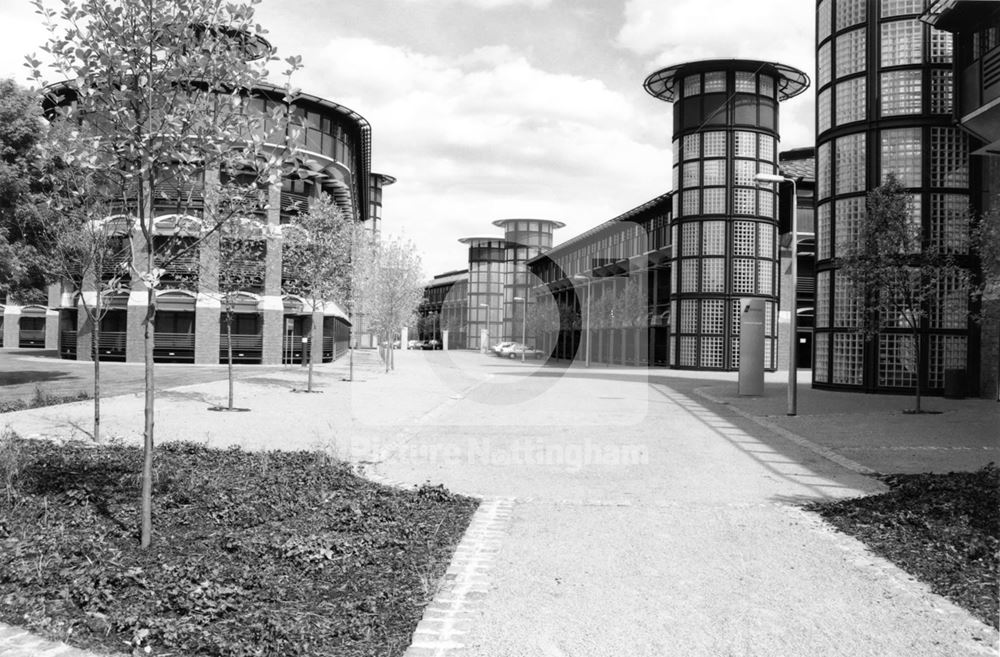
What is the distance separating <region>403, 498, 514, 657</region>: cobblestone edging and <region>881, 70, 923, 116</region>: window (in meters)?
23.9

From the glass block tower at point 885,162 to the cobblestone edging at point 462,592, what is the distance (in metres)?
19.5

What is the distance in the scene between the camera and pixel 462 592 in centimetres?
492

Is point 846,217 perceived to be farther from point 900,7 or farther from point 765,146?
point 765,146

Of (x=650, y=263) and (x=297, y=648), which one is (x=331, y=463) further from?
(x=650, y=263)

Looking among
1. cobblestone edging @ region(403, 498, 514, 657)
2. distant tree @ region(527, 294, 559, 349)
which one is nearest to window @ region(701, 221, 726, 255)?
distant tree @ region(527, 294, 559, 349)

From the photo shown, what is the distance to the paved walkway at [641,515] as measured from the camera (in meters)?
4.32

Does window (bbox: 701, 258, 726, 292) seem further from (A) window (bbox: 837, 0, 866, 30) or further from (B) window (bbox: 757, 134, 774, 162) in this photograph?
(A) window (bbox: 837, 0, 866, 30)

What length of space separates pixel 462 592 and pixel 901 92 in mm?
25981

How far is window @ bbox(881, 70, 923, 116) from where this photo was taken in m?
24.8

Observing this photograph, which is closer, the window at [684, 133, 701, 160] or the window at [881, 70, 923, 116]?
the window at [881, 70, 923, 116]

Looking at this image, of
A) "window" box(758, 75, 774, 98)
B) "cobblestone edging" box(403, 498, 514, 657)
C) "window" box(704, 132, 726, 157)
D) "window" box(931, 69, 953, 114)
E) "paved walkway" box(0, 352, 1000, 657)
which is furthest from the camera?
"window" box(704, 132, 726, 157)

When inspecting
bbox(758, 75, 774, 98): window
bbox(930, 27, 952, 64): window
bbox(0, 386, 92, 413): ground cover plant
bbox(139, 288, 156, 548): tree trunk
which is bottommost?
bbox(0, 386, 92, 413): ground cover plant

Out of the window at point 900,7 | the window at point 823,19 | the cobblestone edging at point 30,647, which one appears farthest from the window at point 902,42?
the cobblestone edging at point 30,647

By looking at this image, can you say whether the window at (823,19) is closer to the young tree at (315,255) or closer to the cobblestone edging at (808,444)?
the cobblestone edging at (808,444)
